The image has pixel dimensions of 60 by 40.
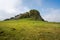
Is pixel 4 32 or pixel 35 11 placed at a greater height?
pixel 35 11

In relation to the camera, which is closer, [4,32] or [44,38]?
[44,38]

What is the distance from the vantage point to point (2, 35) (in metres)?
23.9

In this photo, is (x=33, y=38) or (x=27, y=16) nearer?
(x=33, y=38)

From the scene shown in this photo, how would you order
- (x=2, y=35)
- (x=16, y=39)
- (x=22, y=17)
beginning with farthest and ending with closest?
1. (x=22, y=17)
2. (x=2, y=35)
3. (x=16, y=39)

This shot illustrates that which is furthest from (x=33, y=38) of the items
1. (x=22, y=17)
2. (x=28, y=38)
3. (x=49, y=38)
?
(x=22, y=17)

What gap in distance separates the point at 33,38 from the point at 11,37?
361cm

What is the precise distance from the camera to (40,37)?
24.0 meters

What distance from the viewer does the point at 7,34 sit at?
24.5 m

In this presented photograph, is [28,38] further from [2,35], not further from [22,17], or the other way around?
[22,17]

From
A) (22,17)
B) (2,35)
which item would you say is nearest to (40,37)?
(2,35)

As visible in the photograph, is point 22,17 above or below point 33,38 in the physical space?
above

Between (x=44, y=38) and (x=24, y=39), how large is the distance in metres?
3.38

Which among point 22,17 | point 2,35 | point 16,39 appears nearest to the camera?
point 16,39

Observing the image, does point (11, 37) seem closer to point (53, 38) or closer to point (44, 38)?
point (44, 38)
